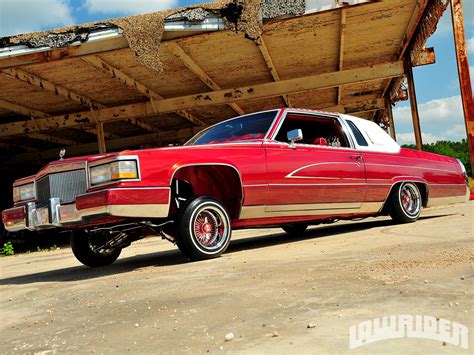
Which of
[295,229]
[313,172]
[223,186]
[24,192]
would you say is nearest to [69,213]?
[24,192]

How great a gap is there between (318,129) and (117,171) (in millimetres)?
3010

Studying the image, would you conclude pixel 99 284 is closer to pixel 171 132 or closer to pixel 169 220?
pixel 169 220

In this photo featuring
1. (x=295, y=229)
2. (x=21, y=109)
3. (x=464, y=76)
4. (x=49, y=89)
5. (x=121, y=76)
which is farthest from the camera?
(x=21, y=109)

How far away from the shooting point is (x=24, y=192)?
5.43 meters

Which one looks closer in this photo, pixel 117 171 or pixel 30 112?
pixel 117 171

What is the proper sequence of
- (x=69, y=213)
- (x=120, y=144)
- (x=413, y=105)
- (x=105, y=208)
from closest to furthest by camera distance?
(x=105, y=208) → (x=69, y=213) → (x=413, y=105) → (x=120, y=144)

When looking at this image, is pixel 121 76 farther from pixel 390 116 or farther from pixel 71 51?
pixel 390 116

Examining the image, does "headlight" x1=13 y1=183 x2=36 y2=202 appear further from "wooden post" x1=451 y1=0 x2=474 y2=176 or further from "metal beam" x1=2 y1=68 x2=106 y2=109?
"wooden post" x1=451 y1=0 x2=474 y2=176

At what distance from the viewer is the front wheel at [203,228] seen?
4730 millimetres

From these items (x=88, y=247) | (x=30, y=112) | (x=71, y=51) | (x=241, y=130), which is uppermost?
(x=71, y=51)

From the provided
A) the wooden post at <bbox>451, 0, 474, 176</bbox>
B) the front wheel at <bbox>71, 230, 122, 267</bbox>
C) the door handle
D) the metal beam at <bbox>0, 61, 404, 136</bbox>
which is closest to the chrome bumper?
the front wheel at <bbox>71, 230, 122, 267</bbox>

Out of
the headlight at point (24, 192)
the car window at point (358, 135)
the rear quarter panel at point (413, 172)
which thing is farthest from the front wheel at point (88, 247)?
the car window at point (358, 135)

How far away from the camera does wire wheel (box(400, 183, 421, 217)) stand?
7.14m

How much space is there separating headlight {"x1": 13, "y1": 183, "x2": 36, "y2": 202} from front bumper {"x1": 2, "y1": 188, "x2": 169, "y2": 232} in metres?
0.41
